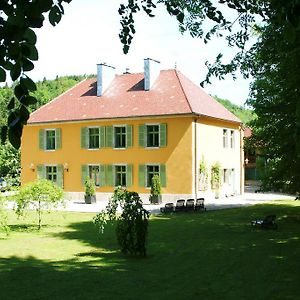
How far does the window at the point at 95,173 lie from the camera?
32.0m

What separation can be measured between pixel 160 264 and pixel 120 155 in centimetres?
1994

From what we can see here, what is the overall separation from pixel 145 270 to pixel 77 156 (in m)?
22.5

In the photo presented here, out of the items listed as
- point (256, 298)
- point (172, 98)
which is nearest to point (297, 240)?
point (256, 298)

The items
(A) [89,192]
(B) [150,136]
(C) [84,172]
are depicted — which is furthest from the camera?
(C) [84,172]

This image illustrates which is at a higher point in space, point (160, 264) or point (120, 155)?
point (120, 155)

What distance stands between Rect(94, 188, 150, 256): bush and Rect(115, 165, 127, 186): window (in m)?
18.6

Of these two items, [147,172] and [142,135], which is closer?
[142,135]

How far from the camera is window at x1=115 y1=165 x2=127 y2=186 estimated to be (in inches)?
1224

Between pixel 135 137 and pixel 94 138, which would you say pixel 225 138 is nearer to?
pixel 135 137

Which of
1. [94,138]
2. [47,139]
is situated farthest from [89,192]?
[47,139]

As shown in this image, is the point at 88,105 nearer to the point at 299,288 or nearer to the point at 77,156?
the point at 77,156

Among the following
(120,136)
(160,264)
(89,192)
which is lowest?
(160,264)

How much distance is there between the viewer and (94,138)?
32.1m

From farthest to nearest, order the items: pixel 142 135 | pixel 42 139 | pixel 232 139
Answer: pixel 232 139
pixel 42 139
pixel 142 135
